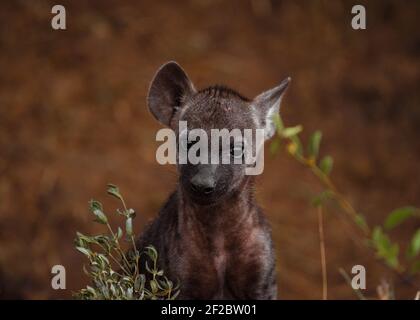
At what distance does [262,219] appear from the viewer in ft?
16.2

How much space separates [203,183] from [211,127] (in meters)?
0.35

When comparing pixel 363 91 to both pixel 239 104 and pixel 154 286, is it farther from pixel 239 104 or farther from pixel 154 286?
pixel 154 286

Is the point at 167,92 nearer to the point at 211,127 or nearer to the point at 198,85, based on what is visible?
the point at 211,127

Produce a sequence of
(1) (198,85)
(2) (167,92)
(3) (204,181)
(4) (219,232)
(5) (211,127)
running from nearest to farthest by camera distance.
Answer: (3) (204,181)
(5) (211,127)
(4) (219,232)
(2) (167,92)
(1) (198,85)

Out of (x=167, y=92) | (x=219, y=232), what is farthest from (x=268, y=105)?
(x=219, y=232)

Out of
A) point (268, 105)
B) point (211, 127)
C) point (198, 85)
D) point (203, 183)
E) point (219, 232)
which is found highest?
point (198, 85)

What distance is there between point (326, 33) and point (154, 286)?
20.0ft

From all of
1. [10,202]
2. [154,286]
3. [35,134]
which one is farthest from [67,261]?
[154,286]

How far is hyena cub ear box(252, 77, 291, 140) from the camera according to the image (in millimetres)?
4918

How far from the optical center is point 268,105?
499cm

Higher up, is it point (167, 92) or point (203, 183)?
point (167, 92)

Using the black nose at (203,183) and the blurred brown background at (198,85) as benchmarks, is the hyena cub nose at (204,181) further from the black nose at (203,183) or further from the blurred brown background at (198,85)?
the blurred brown background at (198,85)

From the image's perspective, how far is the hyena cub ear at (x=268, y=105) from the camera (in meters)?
4.92
